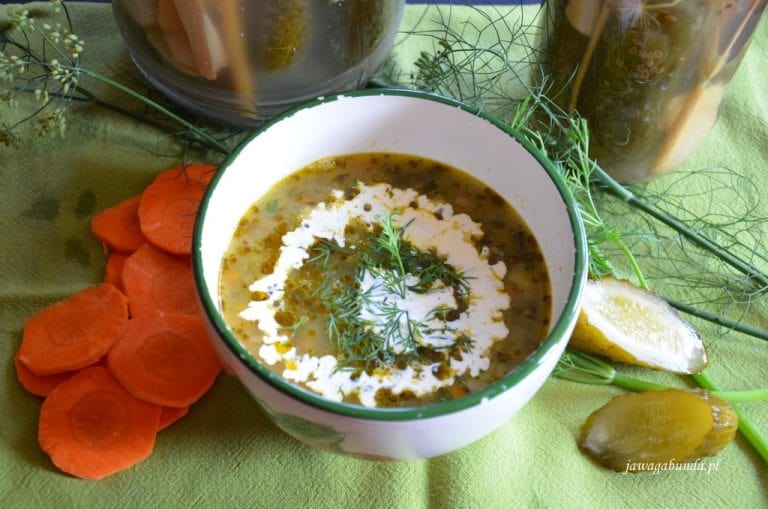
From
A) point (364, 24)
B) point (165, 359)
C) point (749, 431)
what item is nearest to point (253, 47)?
point (364, 24)

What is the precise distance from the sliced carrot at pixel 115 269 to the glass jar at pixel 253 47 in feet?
0.81

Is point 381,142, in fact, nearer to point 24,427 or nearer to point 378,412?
point 378,412

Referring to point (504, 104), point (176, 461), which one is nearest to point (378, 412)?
point (176, 461)

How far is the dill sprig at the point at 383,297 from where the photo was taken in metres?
0.93

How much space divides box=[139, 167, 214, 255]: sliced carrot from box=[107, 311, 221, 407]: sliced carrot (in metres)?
0.11

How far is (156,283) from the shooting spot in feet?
3.71

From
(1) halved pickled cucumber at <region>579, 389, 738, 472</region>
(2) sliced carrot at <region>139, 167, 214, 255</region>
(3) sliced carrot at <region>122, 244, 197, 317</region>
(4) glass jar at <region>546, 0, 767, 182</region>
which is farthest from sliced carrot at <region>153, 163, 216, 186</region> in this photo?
(1) halved pickled cucumber at <region>579, 389, 738, 472</region>

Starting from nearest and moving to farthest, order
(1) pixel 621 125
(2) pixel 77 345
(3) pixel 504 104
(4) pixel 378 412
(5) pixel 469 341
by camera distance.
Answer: (4) pixel 378 412 → (5) pixel 469 341 → (2) pixel 77 345 → (1) pixel 621 125 → (3) pixel 504 104

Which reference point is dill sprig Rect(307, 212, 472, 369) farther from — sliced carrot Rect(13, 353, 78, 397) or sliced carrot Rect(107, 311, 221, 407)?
sliced carrot Rect(13, 353, 78, 397)

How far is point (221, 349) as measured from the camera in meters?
0.84

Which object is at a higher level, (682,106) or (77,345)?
(682,106)

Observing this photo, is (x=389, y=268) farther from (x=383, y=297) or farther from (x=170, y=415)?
(x=170, y=415)

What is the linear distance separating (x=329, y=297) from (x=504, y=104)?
513mm

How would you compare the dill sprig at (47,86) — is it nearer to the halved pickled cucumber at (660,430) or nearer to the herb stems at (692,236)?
the herb stems at (692,236)
